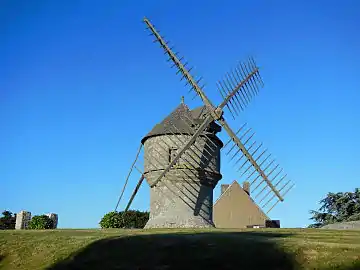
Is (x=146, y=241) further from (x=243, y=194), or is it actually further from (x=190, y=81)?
(x=243, y=194)

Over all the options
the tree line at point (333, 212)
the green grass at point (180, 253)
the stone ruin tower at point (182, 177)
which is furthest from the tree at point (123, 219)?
the green grass at point (180, 253)

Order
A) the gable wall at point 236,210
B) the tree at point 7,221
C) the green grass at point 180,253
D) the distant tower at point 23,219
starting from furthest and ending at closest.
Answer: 1. the tree at point 7,221
2. the gable wall at point 236,210
3. the distant tower at point 23,219
4. the green grass at point 180,253

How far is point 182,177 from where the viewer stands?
30.0 meters

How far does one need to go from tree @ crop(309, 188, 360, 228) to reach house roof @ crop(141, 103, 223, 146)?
25.8 m

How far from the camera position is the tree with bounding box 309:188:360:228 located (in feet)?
171

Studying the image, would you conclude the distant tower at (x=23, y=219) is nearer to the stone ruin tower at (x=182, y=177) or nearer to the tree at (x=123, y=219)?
the tree at (x=123, y=219)

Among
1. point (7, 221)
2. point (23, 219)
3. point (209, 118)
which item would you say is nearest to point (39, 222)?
point (23, 219)

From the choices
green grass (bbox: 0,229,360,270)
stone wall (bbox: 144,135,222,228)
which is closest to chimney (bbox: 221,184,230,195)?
stone wall (bbox: 144,135,222,228)

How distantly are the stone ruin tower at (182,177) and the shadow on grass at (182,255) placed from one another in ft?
39.4

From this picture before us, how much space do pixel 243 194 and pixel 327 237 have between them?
31.3 m

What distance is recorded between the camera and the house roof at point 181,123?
101 ft

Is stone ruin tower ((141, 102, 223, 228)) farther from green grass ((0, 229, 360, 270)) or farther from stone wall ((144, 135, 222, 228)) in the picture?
green grass ((0, 229, 360, 270))

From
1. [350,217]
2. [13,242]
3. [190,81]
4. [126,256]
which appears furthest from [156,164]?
[350,217]

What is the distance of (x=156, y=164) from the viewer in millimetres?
30797
